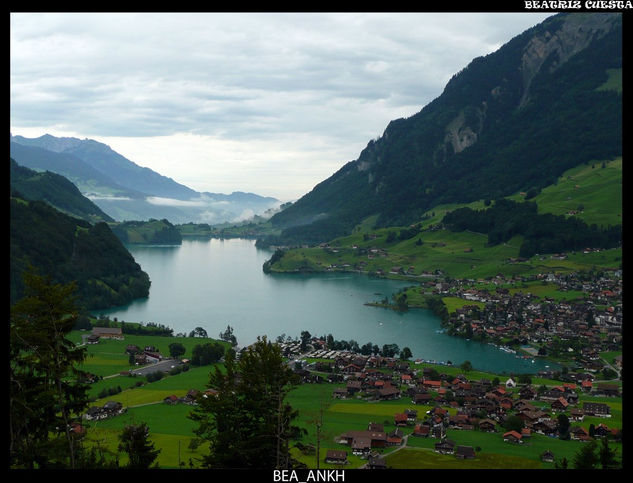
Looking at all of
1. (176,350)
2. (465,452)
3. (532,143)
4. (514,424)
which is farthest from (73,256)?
(532,143)

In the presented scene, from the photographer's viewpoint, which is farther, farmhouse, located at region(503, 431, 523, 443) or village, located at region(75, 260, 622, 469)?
village, located at region(75, 260, 622, 469)

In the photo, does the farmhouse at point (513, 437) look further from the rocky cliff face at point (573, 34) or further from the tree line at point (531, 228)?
the rocky cliff face at point (573, 34)

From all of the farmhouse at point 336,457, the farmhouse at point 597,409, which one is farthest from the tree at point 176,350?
the farmhouse at point 597,409

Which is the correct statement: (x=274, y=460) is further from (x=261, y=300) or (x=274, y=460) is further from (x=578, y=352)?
(x=261, y=300)

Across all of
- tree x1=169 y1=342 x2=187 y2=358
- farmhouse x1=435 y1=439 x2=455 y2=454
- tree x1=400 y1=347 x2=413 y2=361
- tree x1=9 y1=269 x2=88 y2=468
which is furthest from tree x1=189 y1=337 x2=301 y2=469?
tree x1=400 y1=347 x2=413 y2=361

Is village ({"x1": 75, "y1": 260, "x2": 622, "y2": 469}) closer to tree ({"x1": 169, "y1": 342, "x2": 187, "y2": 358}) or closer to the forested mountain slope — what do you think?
tree ({"x1": 169, "y1": 342, "x2": 187, "y2": 358})

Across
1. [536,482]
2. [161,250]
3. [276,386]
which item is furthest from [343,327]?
[161,250]

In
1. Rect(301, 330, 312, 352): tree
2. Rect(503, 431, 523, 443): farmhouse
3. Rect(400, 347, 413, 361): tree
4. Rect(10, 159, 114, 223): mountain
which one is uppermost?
Rect(10, 159, 114, 223): mountain
